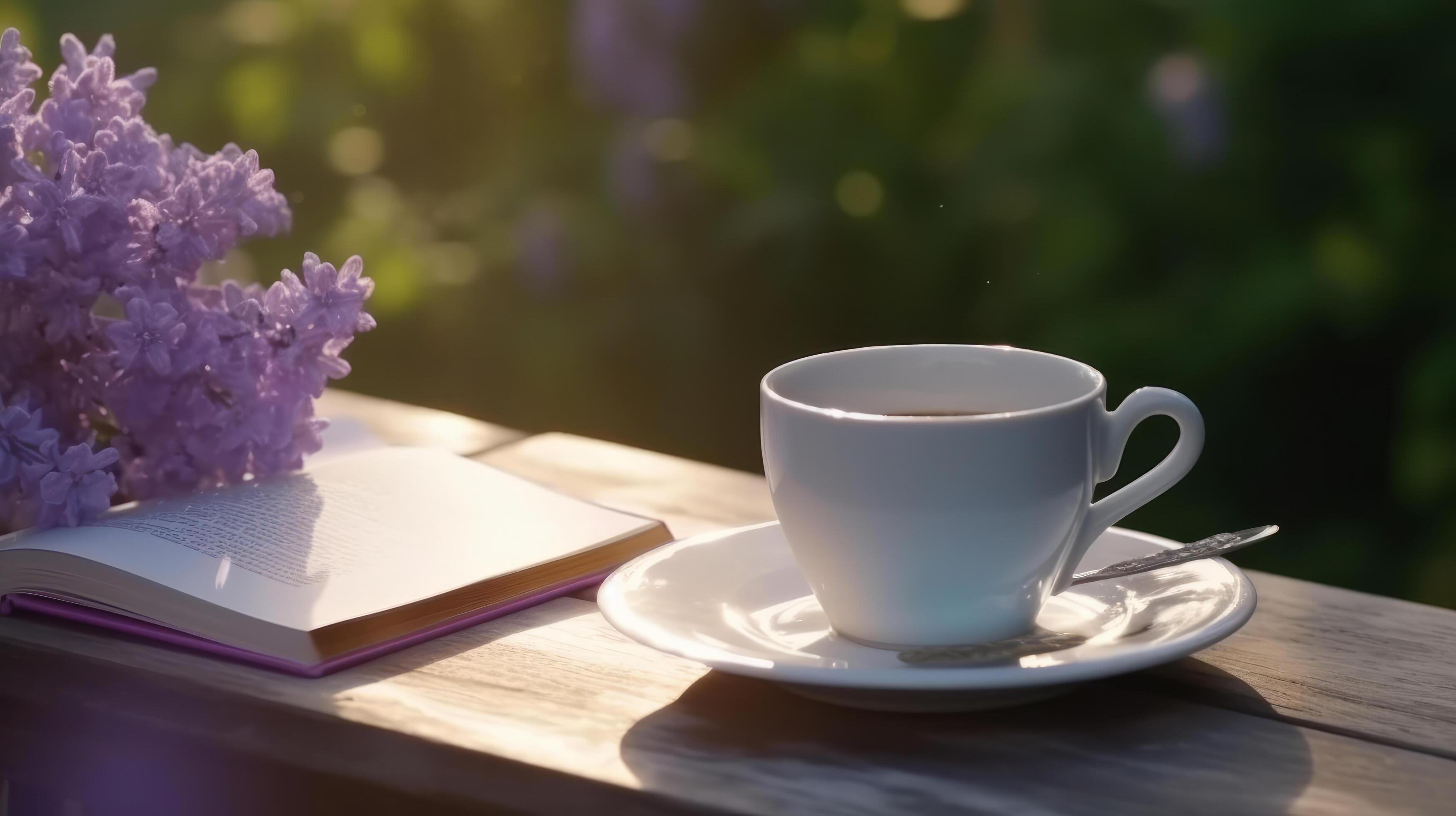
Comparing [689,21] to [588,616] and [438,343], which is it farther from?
[588,616]

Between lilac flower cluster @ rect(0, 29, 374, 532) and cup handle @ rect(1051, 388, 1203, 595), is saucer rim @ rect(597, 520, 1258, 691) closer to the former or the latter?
cup handle @ rect(1051, 388, 1203, 595)

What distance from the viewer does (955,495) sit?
0.66 m

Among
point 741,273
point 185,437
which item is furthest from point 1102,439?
point 741,273

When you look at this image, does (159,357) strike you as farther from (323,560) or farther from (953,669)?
(953,669)

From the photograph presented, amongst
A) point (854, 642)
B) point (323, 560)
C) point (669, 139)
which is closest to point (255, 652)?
point (323, 560)

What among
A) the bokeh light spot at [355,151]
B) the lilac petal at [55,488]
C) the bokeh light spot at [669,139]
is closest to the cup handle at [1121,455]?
the lilac petal at [55,488]

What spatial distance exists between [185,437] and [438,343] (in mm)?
1495

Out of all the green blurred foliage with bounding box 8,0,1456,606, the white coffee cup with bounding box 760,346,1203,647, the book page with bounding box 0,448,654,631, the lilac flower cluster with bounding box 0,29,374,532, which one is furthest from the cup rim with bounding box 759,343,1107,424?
the green blurred foliage with bounding box 8,0,1456,606

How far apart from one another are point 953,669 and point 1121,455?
0.56ft

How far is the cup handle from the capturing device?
2.37 feet

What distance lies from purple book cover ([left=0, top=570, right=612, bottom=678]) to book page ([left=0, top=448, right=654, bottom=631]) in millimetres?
21

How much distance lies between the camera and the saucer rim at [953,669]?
61cm

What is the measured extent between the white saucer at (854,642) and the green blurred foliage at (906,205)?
106cm

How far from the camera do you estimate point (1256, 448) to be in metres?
1.90
